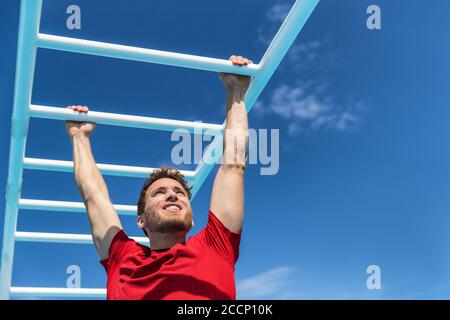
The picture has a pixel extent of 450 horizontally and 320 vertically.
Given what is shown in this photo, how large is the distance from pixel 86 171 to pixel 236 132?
80 cm

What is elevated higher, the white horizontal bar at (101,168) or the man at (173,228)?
the white horizontal bar at (101,168)

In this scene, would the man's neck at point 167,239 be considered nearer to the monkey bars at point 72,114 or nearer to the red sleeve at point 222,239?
the red sleeve at point 222,239

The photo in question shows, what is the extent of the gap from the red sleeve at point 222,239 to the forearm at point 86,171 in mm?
656

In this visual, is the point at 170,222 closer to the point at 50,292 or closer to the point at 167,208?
the point at 167,208

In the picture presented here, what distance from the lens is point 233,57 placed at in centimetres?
274

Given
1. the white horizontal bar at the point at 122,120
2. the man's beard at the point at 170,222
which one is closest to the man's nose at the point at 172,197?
the man's beard at the point at 170,222

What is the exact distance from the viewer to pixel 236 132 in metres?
2.73

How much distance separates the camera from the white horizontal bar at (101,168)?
3239 millimetres

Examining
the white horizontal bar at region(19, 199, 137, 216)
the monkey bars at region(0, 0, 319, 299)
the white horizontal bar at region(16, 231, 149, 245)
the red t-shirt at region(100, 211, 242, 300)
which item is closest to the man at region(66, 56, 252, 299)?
the red t-shirt at region(100, 211, 242, 300)

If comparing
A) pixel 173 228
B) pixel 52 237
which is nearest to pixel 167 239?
pixel 173 228

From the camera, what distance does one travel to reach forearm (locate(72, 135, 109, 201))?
2.79 m

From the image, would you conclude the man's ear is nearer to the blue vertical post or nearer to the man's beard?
the man's beard
